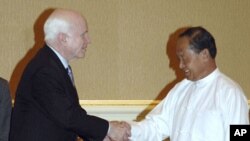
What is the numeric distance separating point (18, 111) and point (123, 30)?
1.68 m

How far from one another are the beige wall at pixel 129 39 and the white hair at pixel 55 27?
117 cm

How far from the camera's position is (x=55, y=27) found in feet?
11.6

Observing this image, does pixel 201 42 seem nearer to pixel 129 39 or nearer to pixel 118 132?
pixel 118 132

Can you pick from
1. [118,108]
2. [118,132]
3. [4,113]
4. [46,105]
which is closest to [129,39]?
[118,108]

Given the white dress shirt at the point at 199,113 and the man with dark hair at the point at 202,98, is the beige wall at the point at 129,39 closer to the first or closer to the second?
the white dress shirt at the point at 199,113

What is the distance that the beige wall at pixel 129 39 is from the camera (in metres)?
4.71

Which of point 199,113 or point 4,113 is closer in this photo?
point 199,113

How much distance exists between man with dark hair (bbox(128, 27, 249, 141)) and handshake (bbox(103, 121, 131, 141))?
0.32 metres

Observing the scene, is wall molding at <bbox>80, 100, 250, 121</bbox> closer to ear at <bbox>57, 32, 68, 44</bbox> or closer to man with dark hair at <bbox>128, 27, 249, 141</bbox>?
man with dark hair at <bbox>128, 27, 249, 141</bbox>

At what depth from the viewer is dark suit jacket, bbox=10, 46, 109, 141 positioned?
337cm

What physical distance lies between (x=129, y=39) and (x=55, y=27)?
145 centimetres

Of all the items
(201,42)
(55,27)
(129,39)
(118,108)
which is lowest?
(118,108)

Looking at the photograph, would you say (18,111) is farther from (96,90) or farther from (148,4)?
(148,4)

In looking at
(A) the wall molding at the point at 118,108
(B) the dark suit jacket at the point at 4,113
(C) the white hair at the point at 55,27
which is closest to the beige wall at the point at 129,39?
(A) the wall molding at the point at 118,108
